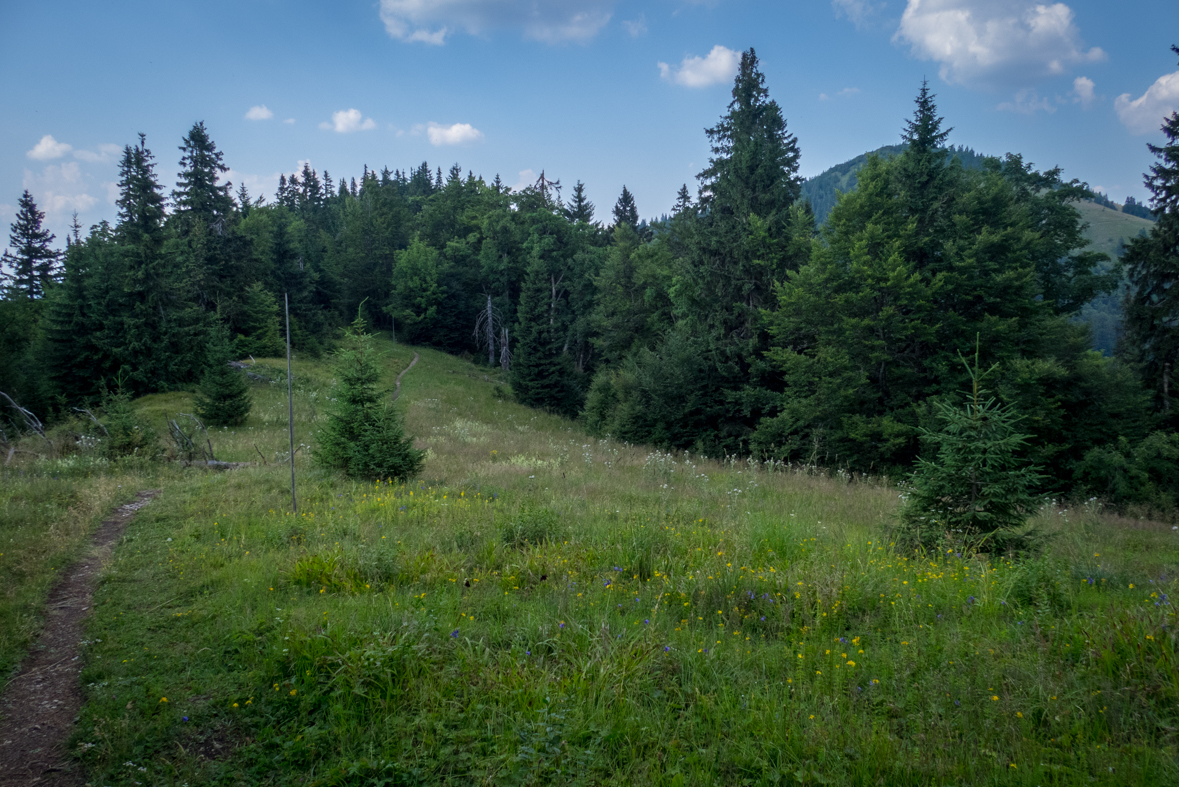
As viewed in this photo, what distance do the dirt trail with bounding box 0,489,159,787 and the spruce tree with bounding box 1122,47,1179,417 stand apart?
3154 centimetres

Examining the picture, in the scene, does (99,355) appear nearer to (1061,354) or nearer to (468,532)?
(468,532)

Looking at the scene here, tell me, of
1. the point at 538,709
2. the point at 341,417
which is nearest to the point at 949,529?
the point at 538,709

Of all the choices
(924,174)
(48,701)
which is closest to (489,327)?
(924,174)

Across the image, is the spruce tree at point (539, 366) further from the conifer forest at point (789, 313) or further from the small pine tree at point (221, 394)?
the small pine tree at point (221, 394)

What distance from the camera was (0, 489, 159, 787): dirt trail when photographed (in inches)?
136

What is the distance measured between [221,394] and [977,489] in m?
26.1

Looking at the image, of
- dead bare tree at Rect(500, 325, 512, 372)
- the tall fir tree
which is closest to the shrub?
the tall fir tree

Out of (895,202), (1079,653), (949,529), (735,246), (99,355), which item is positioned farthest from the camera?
(99,355)

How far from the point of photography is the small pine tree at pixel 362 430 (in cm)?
1165

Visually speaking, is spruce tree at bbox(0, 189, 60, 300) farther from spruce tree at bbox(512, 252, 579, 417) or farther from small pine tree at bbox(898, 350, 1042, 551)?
small pine tree at bbox(898, 350, 1042, 551)

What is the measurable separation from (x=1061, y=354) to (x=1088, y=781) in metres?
23.8

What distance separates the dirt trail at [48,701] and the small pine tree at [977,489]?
808 centimetres

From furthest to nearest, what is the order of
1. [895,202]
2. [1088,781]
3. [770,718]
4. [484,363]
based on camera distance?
[484,363] → [895,202] → [770,718] → [1088,781]

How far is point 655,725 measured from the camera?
3.57 metres
